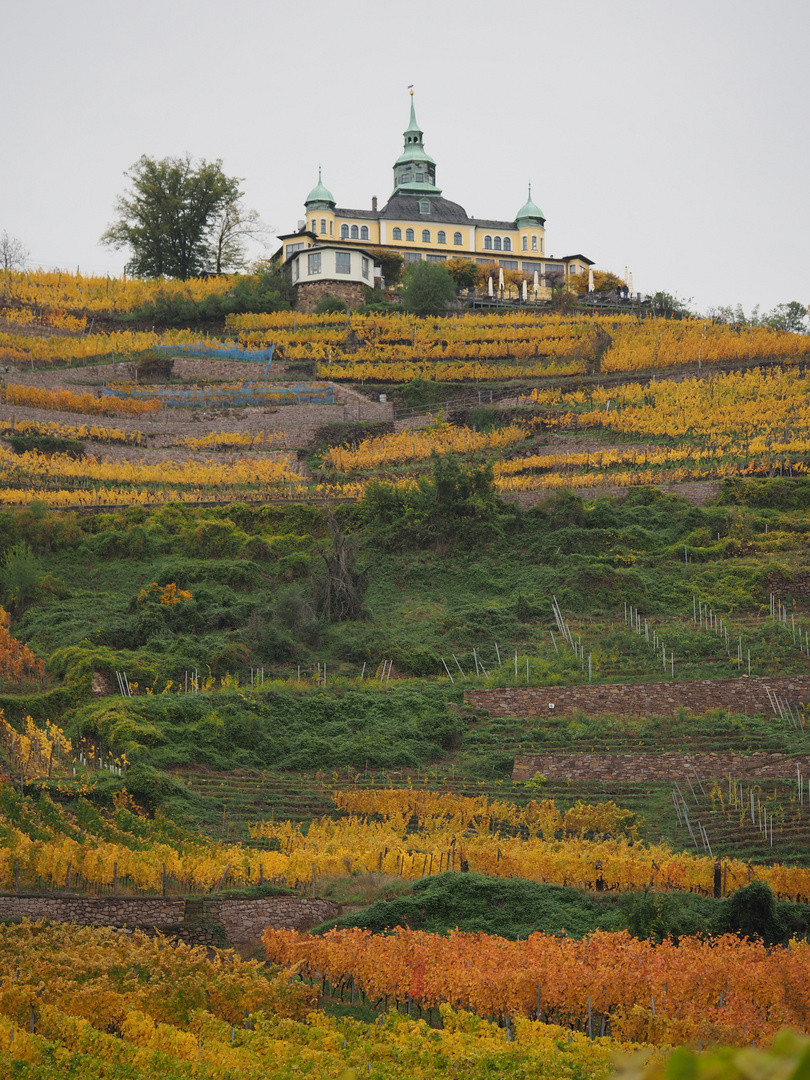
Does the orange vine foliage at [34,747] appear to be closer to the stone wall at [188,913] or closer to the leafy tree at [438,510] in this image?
the stone wall at [188,913]

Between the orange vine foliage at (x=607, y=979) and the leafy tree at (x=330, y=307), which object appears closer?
the orange vine foliage at (x=607, y=979)

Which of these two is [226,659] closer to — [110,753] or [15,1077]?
[110,753]

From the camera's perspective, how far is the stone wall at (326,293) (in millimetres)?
61125

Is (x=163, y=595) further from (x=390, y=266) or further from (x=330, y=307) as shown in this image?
(x=390, y=266)

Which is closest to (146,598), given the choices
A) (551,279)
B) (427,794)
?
(427,794)

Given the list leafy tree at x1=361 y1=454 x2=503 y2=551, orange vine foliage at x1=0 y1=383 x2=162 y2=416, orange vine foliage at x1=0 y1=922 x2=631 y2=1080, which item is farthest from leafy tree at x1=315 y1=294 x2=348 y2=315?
orange vine foliage at x1=0 y1=922 x2=631 y2=1080

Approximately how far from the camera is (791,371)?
49.0 m

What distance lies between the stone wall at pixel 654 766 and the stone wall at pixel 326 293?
1586 inches

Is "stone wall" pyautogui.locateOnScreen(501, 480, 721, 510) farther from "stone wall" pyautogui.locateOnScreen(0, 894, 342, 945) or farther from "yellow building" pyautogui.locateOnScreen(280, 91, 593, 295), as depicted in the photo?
"yellow building" pyautogui.locateOnScreen(280, 91, 593, 295)

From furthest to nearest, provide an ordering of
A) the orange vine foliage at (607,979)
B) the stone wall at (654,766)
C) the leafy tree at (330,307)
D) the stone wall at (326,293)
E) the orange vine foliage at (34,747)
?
the stone wall at (326,293)
the leafy tree at (330,307)
the stone wall at (654,766)
the orange vine foliage at (34,747)
the orange vine foliage at (607,979)

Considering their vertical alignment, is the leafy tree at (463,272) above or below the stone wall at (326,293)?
above

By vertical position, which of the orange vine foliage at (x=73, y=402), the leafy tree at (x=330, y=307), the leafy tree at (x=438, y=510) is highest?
the leafy tree at (x=330, y=307)

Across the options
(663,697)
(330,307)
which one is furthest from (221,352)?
(663,697)

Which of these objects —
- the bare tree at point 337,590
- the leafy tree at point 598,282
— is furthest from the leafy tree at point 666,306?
the bare tree at point 337,590
